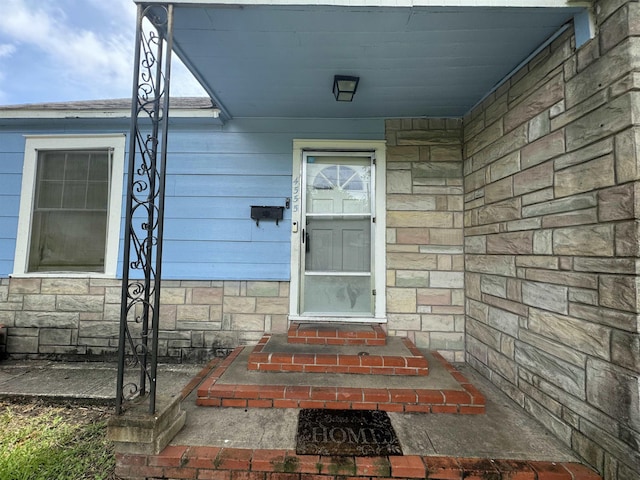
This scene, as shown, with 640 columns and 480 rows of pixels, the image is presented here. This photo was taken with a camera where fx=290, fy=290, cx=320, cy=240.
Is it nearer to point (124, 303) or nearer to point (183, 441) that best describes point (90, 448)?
point (183, 441)

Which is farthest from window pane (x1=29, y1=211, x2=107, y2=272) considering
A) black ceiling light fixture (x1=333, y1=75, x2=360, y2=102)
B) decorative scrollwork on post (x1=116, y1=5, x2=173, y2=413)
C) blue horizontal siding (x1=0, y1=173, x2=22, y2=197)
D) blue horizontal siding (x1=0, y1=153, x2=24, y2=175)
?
black ceiling light fixture (x1=333, y1=75, x2=360, y2=102)

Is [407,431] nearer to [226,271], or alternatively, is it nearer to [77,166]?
[226,271]

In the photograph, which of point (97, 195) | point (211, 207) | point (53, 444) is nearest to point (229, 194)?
point (211, 207)

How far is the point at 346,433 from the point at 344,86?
96.4 inches

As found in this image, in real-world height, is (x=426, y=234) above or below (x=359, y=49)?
below

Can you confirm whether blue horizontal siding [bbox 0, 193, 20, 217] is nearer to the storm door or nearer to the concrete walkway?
the concrete walkway

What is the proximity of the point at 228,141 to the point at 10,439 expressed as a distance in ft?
9.07

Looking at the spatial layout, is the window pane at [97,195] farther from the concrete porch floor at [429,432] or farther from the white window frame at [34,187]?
the concrete porch floor at [429,432]

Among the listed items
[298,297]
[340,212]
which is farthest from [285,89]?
[298,297]

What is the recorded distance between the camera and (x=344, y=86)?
7.66 feet

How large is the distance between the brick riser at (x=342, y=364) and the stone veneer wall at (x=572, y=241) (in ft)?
2.30

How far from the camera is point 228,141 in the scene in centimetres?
301

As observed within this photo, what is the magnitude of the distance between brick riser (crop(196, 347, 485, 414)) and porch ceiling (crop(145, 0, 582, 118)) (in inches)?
92.0

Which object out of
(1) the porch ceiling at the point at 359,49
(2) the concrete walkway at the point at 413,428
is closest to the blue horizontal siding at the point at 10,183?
(2) the concrete walkway at the point at 413,428
